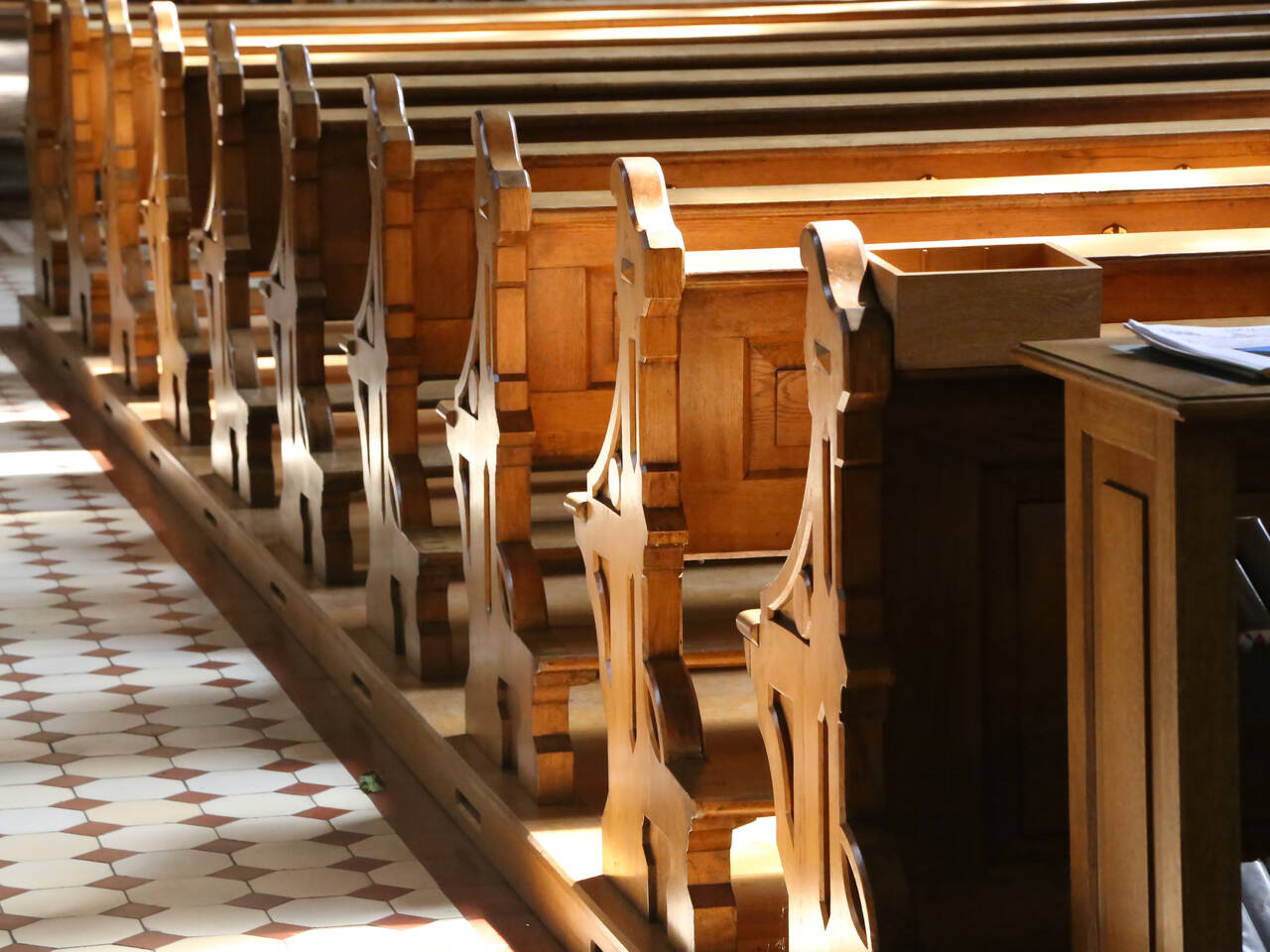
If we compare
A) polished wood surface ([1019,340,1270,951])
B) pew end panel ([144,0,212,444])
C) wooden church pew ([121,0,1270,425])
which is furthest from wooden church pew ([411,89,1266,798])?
wooden church pew ([121,0,1270,425])

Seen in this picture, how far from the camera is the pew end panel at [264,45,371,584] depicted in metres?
4.81

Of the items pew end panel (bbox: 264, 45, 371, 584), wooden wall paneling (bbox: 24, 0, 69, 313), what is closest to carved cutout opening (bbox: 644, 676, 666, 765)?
pew end panel (bbox: 264, 45, 371, 584)

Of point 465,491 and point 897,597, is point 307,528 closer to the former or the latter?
point 465,491

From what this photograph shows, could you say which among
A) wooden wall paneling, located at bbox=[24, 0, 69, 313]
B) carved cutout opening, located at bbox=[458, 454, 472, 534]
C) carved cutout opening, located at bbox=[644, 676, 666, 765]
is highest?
wooden wall paneling, located at bbox=[24, 0, 69, 313]

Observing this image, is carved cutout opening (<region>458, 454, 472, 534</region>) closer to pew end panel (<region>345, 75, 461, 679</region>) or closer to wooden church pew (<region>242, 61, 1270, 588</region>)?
pew end panel (<region>345, 75, 461, 679</region>)

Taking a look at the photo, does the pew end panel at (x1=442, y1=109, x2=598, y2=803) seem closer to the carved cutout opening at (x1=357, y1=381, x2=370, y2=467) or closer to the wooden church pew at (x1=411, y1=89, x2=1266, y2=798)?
the wooden church pew at (x1=411, y1=89, x2=1266, y2=798)

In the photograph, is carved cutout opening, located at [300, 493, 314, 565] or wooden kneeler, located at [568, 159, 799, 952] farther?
carved cutout opening, located at [300, 493, 314, 565]

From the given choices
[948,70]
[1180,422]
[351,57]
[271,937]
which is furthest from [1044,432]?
[351,57]

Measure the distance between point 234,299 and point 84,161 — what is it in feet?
8.24

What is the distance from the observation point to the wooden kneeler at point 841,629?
2.26m

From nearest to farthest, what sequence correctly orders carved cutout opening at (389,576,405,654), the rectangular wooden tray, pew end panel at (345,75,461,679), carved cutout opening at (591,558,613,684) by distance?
the rectangular wooden tray
carved cutout opening at (591,558,613,684)
pew end panel at (345,75,461,679)
carved cutout opening at (389,576,405,654)

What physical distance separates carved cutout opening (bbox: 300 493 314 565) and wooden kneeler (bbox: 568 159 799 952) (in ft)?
6.97

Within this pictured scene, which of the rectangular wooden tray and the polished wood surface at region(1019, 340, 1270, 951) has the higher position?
the rectangular wooden tray

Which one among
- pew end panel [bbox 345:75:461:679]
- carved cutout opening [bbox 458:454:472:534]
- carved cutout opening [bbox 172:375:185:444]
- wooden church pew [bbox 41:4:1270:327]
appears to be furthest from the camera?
wooden church pew [bbox 41:4:1270:327]
